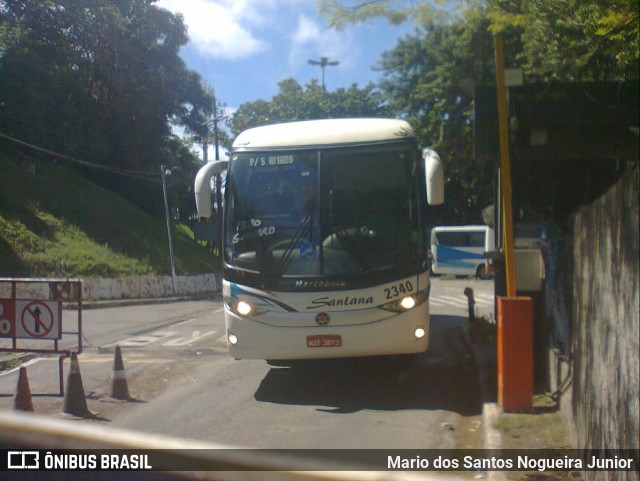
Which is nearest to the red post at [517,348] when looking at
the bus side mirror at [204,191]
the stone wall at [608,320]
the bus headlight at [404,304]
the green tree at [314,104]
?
the stone wall at [608,320]

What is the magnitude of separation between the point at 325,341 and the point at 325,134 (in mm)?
2593

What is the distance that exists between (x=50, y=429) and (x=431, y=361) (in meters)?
8.20

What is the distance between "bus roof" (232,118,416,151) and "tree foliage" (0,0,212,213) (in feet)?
53.7

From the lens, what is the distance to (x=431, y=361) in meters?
10.6

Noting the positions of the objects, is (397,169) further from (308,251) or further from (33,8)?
(33,8)

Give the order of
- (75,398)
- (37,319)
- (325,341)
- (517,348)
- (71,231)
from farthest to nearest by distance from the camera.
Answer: (71,231) < (37,319) < (325,341) < (75,398) < (517,348)

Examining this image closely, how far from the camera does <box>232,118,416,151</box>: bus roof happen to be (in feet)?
28.7

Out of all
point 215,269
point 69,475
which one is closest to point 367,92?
point 69,475

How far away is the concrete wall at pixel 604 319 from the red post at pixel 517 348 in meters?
0.32

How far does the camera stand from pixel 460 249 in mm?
38656

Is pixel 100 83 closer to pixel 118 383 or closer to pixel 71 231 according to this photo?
pixel 71 231

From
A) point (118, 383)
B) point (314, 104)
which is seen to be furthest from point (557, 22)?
point (314, 104)

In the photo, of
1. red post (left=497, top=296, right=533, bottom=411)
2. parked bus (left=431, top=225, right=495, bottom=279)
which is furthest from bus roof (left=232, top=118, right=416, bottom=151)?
parked bus (left=431, top=225, right=495, bottom=279)

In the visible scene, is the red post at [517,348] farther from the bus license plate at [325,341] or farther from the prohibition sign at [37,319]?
the prohibition sign at [37,319]
